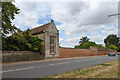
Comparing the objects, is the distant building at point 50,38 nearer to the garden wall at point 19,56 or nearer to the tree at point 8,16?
the garden wall at point 19,56

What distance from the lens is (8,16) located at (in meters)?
17.9

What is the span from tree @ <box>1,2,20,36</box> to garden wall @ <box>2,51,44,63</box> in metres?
3.38

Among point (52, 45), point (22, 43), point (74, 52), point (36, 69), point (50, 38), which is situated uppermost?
point (50, 38)

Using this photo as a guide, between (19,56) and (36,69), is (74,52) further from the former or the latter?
(36,69)

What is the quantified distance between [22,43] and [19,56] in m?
2.47

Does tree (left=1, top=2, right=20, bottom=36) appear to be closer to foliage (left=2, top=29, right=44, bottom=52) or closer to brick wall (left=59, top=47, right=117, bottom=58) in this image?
foliage (left=2, top=29, right=44, bottom=52)

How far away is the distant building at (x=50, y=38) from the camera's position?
25078 millimetres

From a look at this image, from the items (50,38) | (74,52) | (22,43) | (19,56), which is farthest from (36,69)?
(74,52)

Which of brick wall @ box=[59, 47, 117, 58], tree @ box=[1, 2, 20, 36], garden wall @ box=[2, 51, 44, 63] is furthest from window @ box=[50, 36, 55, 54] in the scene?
tree @ box=[1, 2, 20, 36]

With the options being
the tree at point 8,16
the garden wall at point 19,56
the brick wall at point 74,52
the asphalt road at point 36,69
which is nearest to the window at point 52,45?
the brick wall at point 74,52

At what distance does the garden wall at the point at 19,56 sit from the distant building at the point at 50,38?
8.01ft

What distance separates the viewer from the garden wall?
57.8ft

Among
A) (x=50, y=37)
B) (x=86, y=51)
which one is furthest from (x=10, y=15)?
(x=86, y=51)

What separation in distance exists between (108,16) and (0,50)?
15267 mm
